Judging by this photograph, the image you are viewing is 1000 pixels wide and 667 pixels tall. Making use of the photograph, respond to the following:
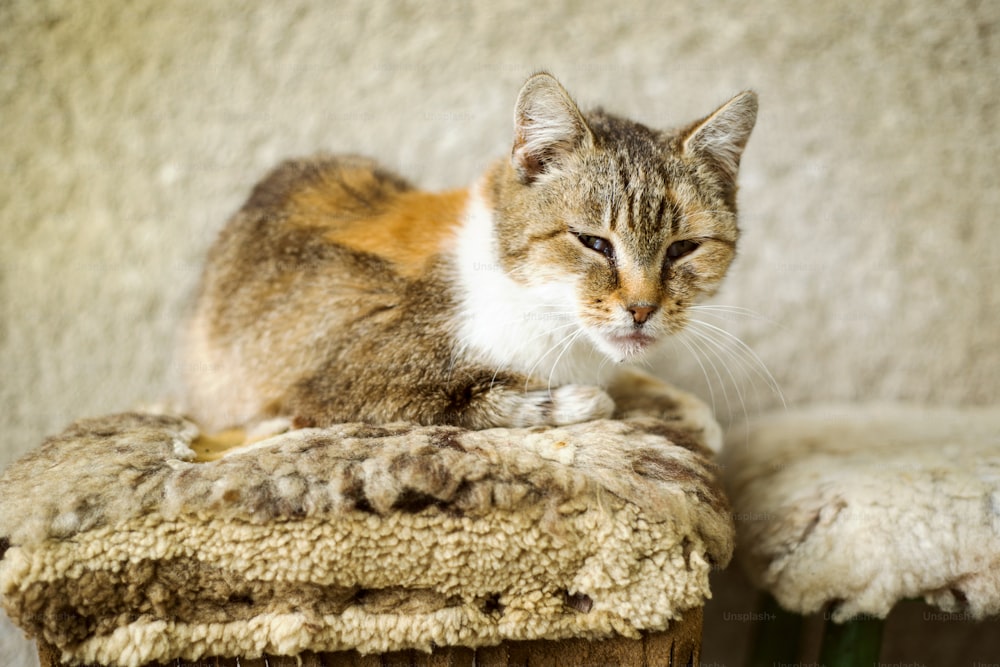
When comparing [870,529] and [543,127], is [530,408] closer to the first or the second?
[543,127]

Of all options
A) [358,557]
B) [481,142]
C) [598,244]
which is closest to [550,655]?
[358,557]

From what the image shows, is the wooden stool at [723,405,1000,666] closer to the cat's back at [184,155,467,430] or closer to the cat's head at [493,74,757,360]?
the cat's head at [493,74,757,360]

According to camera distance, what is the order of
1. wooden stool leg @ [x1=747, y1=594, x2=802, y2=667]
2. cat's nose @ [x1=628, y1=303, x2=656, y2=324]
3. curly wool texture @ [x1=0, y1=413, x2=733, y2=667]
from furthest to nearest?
wooden stool leg @ [x1=747, y1=594, x2=802, y2=667] → cat's nose @ [x1=628, y1=303, x2=656, y2=324] → curly wool texture @ [x1=0, y1=413, x2=733, y2=667]

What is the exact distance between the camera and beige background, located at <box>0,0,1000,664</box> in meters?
1.72

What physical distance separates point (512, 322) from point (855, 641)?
31.4 inches

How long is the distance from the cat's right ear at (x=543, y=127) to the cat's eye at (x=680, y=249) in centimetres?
21

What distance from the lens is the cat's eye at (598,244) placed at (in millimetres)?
1114

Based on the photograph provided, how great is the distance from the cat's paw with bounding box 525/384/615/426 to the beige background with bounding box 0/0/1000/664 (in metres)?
0.77

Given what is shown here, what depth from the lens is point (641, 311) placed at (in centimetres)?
106

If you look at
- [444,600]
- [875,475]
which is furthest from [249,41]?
[875,475]

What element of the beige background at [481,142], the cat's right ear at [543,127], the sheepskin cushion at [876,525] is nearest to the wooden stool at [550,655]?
the sheepskin cushion at [876,525]

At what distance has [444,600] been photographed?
910 millimetres

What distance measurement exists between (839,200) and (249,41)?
4.98 feet

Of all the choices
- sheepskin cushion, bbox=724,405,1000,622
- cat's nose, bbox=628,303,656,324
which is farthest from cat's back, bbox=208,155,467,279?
sheepskin cushion, bbox=724,405,1000,622
